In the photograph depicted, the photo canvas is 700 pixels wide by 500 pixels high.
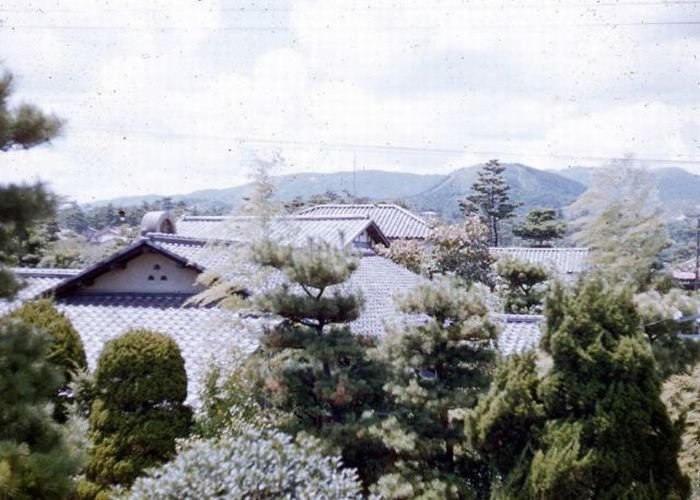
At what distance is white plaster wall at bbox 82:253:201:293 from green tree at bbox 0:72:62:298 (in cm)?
654

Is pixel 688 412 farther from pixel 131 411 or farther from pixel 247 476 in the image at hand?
pixel 131 411

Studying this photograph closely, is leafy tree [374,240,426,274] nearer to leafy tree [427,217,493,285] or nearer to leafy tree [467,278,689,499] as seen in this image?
leafy tree [427,217,493,285]

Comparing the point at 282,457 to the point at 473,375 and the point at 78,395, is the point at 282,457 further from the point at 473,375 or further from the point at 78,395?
the point at 78,395

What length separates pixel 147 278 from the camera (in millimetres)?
11688

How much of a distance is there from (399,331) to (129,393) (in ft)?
9.04

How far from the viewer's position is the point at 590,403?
515 centimetres

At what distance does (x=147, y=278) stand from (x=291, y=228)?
2.58m

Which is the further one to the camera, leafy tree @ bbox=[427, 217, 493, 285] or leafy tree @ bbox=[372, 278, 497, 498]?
leafy tree @ bbox=[427, 217, 493, 285]

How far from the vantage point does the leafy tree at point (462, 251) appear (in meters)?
18.0

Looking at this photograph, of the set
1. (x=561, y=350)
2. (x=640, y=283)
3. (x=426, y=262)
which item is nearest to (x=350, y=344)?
(x=561, y=350)

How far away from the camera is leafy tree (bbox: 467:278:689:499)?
16.3 feet

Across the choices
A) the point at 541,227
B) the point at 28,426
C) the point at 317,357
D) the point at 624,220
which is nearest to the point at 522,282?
the point at 624,220

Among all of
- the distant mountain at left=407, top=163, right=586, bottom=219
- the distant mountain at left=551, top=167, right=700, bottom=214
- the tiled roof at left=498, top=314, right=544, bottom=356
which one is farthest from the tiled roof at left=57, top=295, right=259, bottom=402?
the distant mountain at left=407, top=163, right=586, bottom=219

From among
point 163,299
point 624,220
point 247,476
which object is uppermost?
point 624,220
